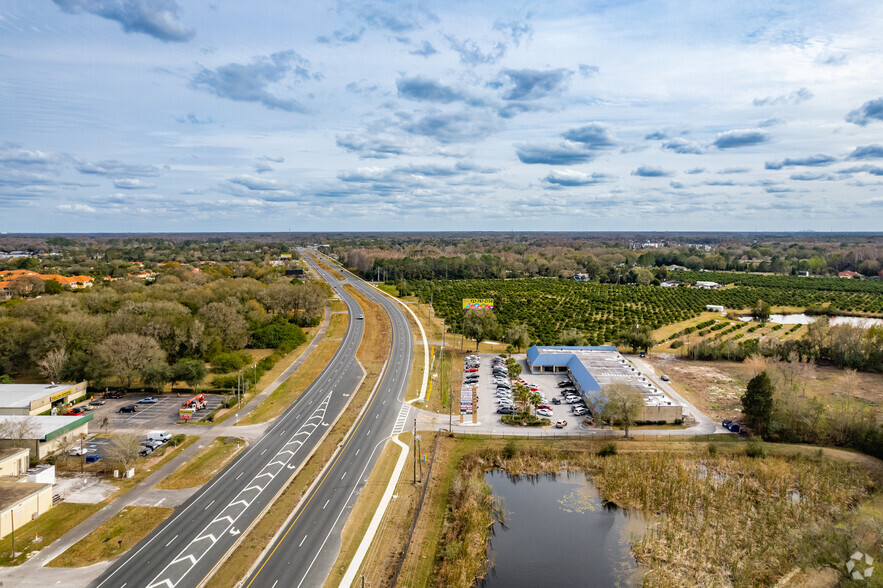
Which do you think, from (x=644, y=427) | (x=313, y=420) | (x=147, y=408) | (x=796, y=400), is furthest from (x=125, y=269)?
(x=796, y=400)

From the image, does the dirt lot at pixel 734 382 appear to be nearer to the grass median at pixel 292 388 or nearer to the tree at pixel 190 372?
the grass median at pixel 292 388

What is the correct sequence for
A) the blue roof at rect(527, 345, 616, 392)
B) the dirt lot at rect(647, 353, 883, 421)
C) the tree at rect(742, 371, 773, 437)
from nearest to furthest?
the tree at rect(742, 371, 773, 437), the dirt lot at rect(647, 353, 883, 421), the blue roof at rect(527, 345, 616, 392)

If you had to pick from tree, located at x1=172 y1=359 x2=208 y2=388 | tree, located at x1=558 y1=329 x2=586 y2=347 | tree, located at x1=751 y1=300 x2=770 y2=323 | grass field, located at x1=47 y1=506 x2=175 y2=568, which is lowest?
grass field, located at x1=47 y1=506 x2=175 y2=568

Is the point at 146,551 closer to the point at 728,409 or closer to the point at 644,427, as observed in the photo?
the point at 644,427

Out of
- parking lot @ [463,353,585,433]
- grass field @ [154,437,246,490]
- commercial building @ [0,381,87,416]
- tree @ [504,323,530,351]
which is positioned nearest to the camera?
grass field @ [154,437,246,490]

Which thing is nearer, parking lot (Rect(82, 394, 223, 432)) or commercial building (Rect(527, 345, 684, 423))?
parking lot (Rect(82, 394, 223, 432))

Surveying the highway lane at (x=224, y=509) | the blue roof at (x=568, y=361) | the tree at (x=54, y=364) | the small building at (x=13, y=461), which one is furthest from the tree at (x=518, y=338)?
the tree at (x=54, y=364)

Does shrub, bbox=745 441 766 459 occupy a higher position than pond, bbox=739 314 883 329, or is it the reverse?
pond, bbox=739 314 883 329

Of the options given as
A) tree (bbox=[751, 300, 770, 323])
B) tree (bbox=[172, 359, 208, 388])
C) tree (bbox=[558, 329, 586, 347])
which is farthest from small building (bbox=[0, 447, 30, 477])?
tree (bbox=[751, 300, 770, 323])

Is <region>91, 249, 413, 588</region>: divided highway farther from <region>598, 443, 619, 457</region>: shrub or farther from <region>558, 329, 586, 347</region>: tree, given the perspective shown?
<region>558, 329, 586, 347</region>: tree
